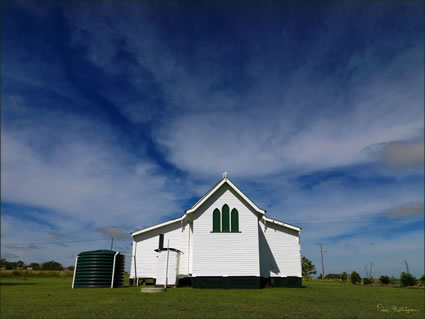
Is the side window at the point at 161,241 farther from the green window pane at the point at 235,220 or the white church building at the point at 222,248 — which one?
the green window pane at the point at 235,220

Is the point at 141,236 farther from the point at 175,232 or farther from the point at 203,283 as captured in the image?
the point at 203,283

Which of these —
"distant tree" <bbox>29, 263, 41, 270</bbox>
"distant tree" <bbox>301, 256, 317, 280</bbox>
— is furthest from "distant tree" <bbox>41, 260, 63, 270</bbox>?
"distant tree" <bbox>301, 256, 317, 280</bbox>

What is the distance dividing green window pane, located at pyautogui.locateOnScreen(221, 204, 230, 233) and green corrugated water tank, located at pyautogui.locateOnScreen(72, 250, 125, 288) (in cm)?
953

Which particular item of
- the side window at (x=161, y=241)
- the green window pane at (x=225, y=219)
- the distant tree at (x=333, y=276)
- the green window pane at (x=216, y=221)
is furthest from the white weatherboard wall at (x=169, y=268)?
the distant tree at (x=333, y=276)

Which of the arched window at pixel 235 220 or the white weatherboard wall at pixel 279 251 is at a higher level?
the arched window at pixel 235 220

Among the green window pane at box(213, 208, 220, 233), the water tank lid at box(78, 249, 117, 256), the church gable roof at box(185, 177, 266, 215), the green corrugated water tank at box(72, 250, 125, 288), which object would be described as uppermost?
the church gable roof at box(185, 177, 266, 215)

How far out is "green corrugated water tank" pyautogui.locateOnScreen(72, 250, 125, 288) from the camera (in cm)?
2231

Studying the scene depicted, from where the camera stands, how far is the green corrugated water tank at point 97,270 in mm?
22312

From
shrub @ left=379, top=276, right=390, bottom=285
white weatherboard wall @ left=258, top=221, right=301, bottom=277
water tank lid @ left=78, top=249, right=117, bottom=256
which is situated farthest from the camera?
shrub @ left=379, top=276, right=390, bottom=285

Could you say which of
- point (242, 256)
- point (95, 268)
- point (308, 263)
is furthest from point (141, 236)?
point (308, 263)

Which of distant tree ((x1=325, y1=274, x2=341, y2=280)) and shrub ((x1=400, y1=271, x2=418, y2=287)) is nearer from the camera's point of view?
shrub ((x1=400, y1=271, x2=418, y2=287))

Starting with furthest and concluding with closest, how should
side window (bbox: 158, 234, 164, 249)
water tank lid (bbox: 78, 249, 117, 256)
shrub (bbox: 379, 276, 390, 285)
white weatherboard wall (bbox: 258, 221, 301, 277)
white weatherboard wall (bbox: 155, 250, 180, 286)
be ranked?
shrub (bbox: 379, 276, 390, 285)
side window (bbox: 158, 234, 164, 249)
white weatherboard wall (bbox: 258, 221, 301, 277)
water tank lid (bbox: 78, 249, 117, 256)
white weatherboard wall (bbox: 155, 250, 180, 286)

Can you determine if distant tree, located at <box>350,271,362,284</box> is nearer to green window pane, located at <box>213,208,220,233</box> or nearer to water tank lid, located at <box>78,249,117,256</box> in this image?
green window pane, located at <box>213,208,220,233</box>

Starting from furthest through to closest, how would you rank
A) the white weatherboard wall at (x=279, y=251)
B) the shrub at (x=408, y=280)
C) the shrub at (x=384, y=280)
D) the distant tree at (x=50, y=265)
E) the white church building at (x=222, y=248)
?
the distant tree at (x=50, y=265), the shrub at (x=384, y=280), the shrub at (x=408, y=280), the white weatherboard wall at (x=279, y=251), the white church building at (x=222, y=248)
